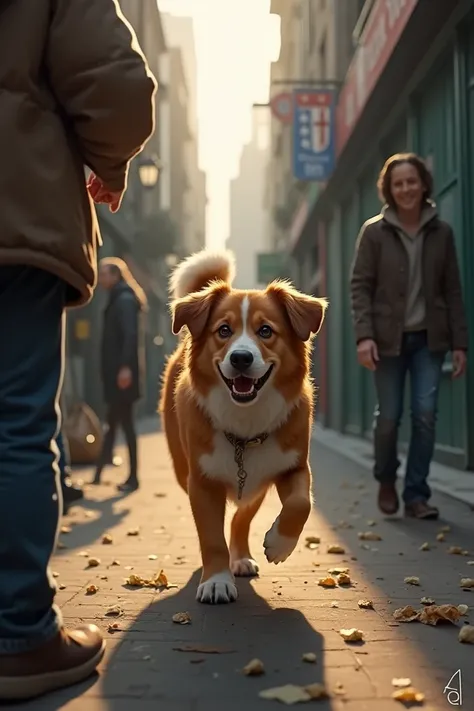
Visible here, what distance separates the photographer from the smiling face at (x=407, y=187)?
18.1 ft

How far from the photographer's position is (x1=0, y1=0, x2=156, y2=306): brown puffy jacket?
227 centimetres

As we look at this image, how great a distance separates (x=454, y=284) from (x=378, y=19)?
5.27 m

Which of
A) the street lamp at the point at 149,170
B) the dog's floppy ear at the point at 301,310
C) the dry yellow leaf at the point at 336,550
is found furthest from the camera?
the street lamp at the point at 149,170

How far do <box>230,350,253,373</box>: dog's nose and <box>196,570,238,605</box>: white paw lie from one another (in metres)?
0.81

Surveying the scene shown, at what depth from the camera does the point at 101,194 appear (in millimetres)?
2732

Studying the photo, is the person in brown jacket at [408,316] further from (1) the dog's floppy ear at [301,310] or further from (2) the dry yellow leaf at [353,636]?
(2) the dry yellow leaf at [353,636]

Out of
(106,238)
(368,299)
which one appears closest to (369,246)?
(368,299)

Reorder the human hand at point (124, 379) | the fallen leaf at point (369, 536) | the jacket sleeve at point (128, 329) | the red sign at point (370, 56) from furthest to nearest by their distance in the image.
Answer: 1. the red sign at point (370, 56)
2. the jacket sleeve at point (128, 329)
3. the human hand at point (124, 379)
4. the fallen leaf at point (369, 536)

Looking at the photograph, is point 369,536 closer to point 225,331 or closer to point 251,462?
point 251,462

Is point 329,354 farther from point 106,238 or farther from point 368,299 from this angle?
point 368,299

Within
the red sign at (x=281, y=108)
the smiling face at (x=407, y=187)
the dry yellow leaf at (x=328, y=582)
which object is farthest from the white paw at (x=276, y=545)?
the red sign at (x=281, y=108)

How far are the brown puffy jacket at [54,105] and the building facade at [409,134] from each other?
5.54 m

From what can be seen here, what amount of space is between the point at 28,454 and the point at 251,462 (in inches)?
53.4

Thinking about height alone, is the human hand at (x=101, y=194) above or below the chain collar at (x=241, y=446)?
above
